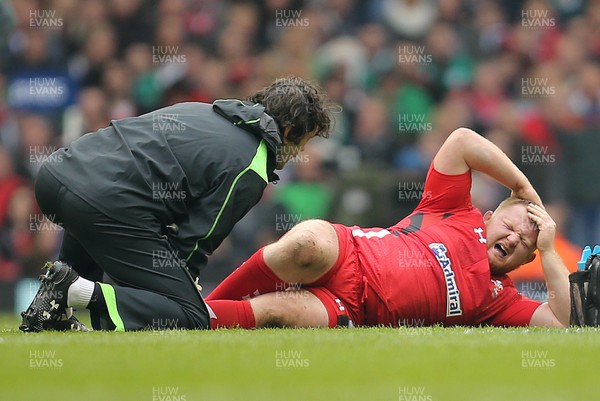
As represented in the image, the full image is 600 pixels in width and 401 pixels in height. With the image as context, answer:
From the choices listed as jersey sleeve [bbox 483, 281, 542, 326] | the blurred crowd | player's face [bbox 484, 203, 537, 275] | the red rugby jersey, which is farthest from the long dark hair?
the blurred crowd

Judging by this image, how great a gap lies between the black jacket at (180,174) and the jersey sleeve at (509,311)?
5.57ft

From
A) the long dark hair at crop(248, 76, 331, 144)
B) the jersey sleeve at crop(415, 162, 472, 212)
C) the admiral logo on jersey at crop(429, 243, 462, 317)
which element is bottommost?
the admiral logo on jersey at crop(429, 243, 462, 317)

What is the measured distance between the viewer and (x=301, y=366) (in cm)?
482

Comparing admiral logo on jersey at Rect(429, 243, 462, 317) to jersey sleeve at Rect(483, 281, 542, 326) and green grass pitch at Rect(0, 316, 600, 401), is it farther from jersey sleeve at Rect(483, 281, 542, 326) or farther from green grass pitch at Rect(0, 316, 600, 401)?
green grass pitch at Rect(0, 316, 600, 401)

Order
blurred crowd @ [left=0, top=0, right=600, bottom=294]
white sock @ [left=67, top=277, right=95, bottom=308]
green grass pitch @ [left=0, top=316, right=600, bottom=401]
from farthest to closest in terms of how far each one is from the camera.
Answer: blurred crowd @ [left=0, top=0, right=600, bottom=294]
white sock @ [left=67, top=277, right=95, bottom=308]
green grass pitch @ [left=0, top=316, right=600, bottom=401]

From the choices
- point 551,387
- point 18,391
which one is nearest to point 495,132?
point 551,387

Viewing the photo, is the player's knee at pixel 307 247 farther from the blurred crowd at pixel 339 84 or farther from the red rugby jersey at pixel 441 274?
the blurred crowd at pixel 339 84

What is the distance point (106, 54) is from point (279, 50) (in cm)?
204

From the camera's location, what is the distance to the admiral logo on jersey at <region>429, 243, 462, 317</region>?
6371 mm

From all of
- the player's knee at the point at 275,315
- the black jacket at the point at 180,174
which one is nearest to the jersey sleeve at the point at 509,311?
the player's knee at the point at 275,315

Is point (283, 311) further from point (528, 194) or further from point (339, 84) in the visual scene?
point (339, 84)

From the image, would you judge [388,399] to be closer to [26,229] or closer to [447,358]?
[447,358]

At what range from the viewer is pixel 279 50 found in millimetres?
12406

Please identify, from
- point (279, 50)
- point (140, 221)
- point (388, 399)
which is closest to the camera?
point (388, 399)
